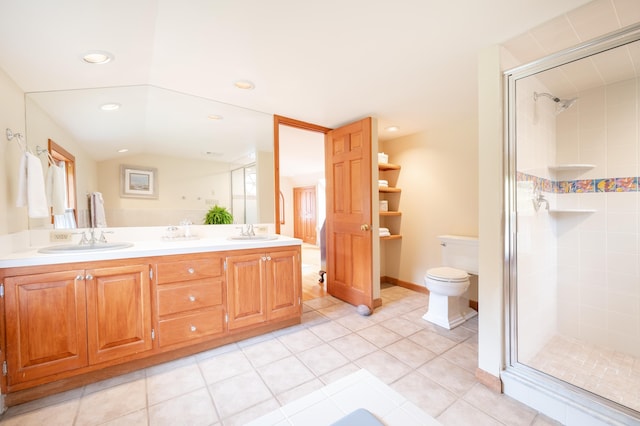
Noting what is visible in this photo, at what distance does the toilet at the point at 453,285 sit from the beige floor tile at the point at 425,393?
0.95 metres

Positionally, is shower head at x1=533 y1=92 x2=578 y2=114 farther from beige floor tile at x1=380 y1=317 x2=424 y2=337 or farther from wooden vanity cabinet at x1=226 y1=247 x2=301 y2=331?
wooden vanity cabinet at x1=226 y1=247 x2=301 y2=331

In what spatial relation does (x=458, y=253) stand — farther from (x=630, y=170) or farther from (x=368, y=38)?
(x=368, y=38)

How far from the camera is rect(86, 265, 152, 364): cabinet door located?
1.75 m

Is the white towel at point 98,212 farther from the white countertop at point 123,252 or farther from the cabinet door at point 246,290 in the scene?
the cabinet door at point 246,290

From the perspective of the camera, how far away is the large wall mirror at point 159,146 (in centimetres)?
213

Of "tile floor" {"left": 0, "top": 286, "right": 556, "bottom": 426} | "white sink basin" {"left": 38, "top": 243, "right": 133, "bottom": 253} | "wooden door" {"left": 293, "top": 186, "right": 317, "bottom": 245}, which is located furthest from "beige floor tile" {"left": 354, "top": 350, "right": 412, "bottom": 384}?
"wooden door" {"left": 293, "top": 186, "right": 317, "bottom": 245}

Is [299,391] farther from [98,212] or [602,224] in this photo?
[602,224]

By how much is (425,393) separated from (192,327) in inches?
67.7

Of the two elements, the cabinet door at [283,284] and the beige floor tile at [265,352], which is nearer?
the beige floor tile at [265,352]

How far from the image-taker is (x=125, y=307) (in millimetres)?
1854

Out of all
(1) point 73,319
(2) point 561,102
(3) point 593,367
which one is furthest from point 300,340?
(2) point 561,102

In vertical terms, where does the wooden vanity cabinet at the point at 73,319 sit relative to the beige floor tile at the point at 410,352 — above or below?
above

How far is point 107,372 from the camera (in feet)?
6.03

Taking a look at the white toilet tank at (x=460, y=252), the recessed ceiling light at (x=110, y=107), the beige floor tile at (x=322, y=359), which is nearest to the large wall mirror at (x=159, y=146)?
the recessed ceiling light at (x=110, y=107)
